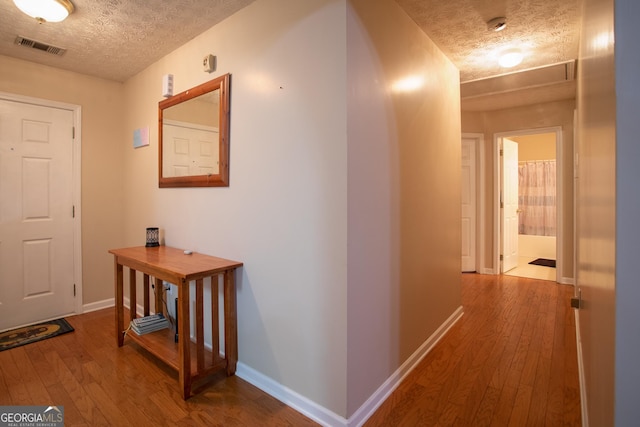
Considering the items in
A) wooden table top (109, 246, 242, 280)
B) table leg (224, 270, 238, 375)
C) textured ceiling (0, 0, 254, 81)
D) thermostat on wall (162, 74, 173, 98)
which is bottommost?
table leg (224, 270, 238, 375)

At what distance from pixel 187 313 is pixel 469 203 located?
14.5ft

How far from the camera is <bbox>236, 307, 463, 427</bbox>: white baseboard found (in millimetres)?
1590

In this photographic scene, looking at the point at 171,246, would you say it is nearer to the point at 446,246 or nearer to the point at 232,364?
the point at 232,364

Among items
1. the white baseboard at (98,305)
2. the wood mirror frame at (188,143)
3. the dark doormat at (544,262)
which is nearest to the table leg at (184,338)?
the wood mirror frame at (188,143)

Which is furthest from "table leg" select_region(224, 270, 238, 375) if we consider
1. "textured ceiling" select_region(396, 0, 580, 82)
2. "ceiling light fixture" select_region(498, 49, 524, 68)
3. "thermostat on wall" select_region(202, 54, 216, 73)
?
"ceiling light fixture" select_region(498, 49, 524, 68)

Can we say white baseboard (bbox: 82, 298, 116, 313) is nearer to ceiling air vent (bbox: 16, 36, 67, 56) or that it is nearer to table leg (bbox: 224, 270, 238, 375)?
table leg (bbox: 224, 270, 238, 375)

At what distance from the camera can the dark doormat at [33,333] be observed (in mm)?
2506

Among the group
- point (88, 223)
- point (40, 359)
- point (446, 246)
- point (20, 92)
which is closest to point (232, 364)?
point (40, 359)

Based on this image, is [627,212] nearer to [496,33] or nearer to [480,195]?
[496,33]

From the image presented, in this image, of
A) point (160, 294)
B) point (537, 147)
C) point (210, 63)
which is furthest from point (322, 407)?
point (537, 147)

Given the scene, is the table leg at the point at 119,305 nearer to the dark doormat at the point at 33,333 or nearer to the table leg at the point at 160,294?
the table leg at the point at 160,294

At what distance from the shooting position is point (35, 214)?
2.89m

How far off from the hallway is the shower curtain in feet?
11.3

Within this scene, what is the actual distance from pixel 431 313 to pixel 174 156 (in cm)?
249
